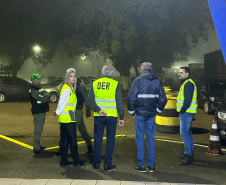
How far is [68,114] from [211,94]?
335 inches

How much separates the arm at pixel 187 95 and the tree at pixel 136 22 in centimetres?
1357

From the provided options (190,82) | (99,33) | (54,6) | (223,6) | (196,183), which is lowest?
(196,183)

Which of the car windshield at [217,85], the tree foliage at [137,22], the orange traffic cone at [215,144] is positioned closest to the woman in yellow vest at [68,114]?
the orange traffic cone at [215,144]

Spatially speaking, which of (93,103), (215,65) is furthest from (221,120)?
(215,65)

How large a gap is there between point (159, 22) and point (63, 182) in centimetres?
1710

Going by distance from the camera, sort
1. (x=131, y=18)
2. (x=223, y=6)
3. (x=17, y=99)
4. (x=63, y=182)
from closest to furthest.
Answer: (x=223, y=6)
(x=63, y=182)
(x=17, y=99)
(x=131, y=18)

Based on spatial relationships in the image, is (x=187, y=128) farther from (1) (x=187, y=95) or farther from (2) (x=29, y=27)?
(2) (x=29, y=27)

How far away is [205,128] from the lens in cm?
904

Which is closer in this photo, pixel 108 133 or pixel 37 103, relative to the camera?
pixel 108 133

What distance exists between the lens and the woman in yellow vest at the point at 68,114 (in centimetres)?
497

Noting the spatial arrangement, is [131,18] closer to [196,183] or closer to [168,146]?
[168,146]

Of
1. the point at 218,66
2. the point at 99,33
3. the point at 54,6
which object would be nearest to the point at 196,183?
the point at 99,33

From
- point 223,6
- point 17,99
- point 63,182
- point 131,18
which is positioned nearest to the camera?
point 223,6

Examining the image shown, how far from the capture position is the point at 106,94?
4820 millimetres
